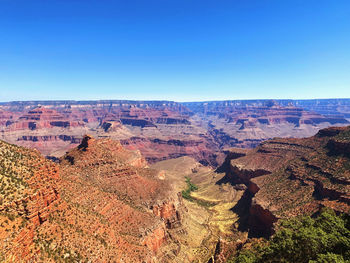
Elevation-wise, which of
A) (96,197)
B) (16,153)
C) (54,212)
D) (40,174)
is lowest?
(96,197)

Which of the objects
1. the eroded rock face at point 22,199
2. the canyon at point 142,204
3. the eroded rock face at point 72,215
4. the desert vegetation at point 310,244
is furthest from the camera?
the canyon at point 142,204

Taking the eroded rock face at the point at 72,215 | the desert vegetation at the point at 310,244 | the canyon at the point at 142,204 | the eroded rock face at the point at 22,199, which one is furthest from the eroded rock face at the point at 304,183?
the eroded rock face at the point at 22,199

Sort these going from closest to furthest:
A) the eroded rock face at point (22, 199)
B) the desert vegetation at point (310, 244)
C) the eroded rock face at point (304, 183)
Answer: the desert vegetation at point (310, 244) → the eroded rock face at point (22, 199) → the eroded rock face at point (304, 183)

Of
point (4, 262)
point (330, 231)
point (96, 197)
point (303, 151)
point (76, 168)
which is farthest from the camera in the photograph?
point (303, 151)

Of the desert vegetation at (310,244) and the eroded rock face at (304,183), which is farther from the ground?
the desert vegetation at (310,244)

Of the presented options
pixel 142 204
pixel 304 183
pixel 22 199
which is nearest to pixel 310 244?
pixel 22 199

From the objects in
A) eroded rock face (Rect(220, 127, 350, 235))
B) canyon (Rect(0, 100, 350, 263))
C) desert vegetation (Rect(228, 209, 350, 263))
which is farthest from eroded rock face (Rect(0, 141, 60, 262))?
eroded rock face (Rect(220, 127, 350, 235))

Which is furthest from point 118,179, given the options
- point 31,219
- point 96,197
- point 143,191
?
point 31,219

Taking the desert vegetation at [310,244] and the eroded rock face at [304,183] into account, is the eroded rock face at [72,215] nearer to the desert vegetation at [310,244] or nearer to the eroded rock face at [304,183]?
the desert vegetation at [310,244]

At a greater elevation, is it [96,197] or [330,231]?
[330,231]

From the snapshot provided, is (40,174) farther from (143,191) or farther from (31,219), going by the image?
(143,191)
